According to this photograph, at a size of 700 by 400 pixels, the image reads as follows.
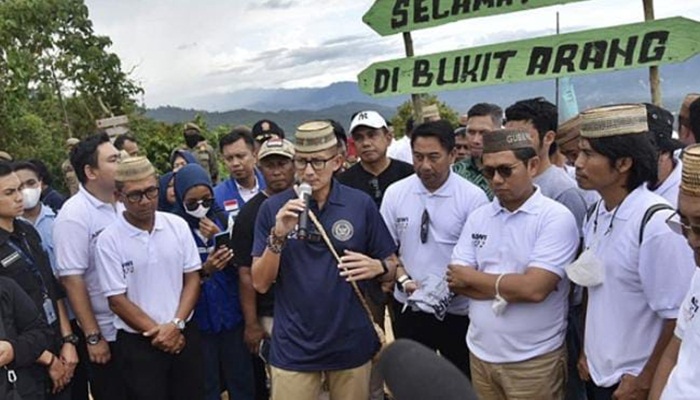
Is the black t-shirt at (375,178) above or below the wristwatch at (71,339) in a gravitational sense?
above

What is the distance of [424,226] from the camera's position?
373cm

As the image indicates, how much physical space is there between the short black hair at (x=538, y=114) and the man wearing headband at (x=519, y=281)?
2.73 feet

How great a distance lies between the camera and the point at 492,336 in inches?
117

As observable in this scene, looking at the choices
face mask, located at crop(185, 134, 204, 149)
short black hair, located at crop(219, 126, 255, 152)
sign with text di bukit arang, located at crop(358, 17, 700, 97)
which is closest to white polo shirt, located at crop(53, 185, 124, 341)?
short black hair, located at crop(219, 126, 255, 152)

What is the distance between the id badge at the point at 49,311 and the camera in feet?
11.5

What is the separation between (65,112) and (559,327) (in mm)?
31343

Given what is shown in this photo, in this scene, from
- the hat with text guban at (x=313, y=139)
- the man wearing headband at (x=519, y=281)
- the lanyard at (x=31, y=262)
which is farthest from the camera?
the lanyard at (x=31, y=262)

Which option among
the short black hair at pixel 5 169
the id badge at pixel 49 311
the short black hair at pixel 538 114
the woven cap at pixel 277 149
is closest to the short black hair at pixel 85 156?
the short black hair at pixel 5 169

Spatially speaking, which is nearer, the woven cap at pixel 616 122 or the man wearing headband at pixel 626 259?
the man wearing headband at pixel 626 259

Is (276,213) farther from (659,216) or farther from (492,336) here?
(659,216)

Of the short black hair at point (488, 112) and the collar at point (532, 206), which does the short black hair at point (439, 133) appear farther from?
the short black hair at point (488, 112)

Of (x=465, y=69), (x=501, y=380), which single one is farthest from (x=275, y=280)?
(x=465, y=69)

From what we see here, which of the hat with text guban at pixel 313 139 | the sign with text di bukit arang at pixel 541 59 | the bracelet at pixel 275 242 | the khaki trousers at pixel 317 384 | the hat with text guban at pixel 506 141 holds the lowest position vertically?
the khaki trousers at pixel 317 384

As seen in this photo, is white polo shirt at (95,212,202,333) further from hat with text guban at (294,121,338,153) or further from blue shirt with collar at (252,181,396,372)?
hat with text guban at (294,121,338,153)
